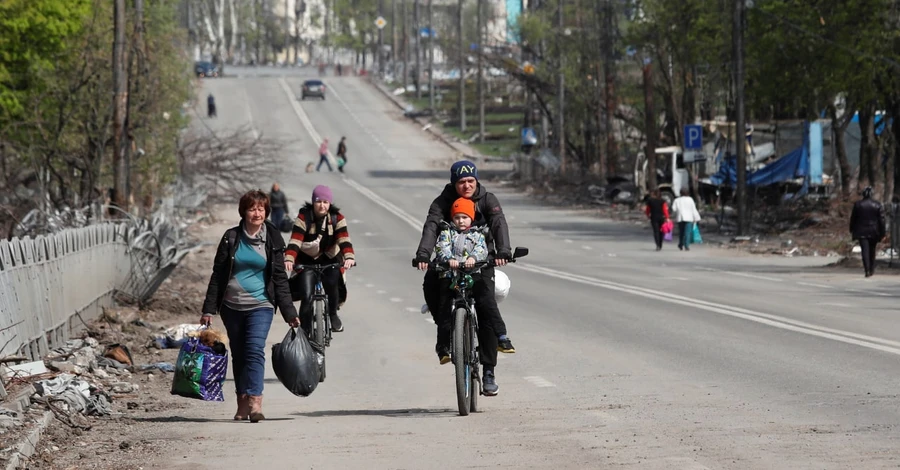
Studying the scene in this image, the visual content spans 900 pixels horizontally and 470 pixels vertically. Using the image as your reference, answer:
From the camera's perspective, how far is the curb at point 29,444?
8242 millimetres

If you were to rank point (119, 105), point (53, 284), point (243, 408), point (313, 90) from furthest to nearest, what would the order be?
point (313, 90) → point (119, 105) → point (53, 284) → point (243, 408)

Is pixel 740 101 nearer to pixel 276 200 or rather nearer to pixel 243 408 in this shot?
pixel 276 200

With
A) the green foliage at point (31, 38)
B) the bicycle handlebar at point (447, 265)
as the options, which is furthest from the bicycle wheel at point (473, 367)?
the green foliage at point (31, 38)

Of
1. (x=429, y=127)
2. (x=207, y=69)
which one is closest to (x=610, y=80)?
(x=429, y=127)

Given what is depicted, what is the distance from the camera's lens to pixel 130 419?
10734 mm

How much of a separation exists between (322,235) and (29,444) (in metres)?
4.32

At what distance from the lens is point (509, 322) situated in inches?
720

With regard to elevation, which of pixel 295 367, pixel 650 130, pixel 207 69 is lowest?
pixel 295 367

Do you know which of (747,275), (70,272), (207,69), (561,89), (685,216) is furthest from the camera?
(207,69)

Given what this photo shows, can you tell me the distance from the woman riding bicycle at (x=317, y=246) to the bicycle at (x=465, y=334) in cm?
261

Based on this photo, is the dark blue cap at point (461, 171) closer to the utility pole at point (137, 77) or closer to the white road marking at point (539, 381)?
the white road marking at point (539, 381)

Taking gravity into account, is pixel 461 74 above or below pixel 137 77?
above

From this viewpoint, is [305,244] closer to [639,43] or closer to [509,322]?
[509,322]

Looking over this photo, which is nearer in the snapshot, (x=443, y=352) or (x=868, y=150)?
(x=443, y=352)
